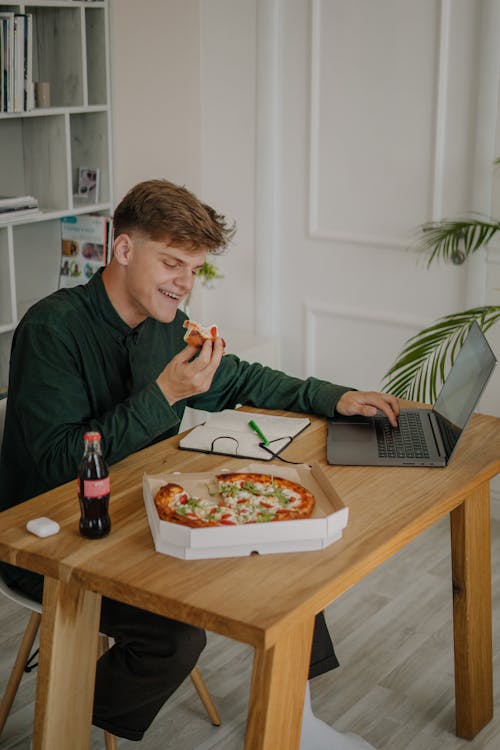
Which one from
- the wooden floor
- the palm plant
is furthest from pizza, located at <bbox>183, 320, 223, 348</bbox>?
the palm plant

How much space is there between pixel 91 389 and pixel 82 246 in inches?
66.0

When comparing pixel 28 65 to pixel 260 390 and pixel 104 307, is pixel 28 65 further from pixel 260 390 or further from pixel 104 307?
pixel 260 390

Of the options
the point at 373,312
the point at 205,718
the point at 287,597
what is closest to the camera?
the point at 287,597

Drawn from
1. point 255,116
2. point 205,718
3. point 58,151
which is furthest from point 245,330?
point 205,718

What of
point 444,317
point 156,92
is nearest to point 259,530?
point 444,317

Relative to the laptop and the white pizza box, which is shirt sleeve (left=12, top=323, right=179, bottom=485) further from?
the laptop

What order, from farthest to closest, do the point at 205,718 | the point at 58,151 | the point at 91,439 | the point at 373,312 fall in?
the point at 373,312
the point at 58,151
the point at 205,718
the point at 91,439

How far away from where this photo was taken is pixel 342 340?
158 inches

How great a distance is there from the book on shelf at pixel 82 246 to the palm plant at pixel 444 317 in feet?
3.73

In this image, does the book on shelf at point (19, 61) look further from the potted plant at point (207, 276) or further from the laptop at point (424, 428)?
the laptop at point (424, 428)

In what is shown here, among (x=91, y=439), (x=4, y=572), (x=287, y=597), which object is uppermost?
(x=91, y=439)

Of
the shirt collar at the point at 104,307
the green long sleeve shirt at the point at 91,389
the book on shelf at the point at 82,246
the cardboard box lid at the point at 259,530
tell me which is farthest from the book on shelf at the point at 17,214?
the cardboard box lid at the point at 259,530

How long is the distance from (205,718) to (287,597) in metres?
1.05

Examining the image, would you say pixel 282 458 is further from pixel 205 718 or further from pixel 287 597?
pixel 205 718
